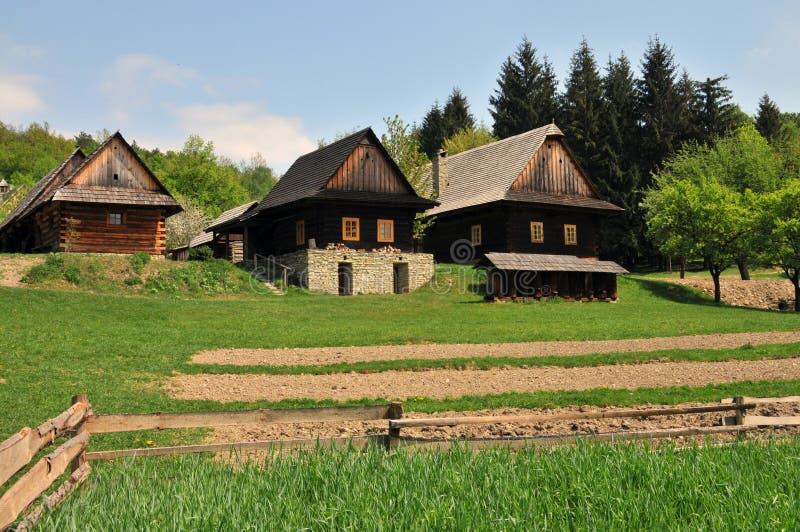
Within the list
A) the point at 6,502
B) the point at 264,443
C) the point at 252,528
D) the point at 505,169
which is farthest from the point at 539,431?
the point at 505,169

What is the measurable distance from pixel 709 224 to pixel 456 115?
50.0 metres

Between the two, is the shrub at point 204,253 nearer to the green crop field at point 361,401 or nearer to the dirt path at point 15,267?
the green crop field at point 361,401

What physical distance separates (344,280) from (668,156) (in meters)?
41.0

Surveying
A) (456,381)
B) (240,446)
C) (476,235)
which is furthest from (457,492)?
(476,235)

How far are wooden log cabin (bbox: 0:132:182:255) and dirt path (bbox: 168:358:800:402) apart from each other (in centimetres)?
2392

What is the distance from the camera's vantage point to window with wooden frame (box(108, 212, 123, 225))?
40.4 meters

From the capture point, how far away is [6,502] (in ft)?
19.7

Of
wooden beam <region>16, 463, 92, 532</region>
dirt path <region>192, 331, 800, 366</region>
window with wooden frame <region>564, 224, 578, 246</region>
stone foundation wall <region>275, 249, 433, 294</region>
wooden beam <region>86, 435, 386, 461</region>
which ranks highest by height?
window with wooden frame <region>564, 224, 578, 246</region>

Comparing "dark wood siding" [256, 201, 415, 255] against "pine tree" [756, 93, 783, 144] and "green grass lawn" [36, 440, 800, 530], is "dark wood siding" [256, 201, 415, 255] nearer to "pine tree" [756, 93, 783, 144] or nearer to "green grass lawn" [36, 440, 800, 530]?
"green grass lawn" [36, 440, 800, 530]

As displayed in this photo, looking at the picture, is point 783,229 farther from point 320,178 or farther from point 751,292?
point 320,178

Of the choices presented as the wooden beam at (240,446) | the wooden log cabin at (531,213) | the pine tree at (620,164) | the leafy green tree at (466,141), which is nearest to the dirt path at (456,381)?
the wooden beam at (240,446)

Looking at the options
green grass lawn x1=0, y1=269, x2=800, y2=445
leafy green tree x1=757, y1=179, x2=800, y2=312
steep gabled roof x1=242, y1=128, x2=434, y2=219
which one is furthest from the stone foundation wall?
leafy green tree x1=757, y1=179, x2=800, y2=312

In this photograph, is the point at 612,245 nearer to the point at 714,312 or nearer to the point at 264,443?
the point at 714,312

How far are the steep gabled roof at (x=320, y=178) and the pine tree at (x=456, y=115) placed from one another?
4328 cm
